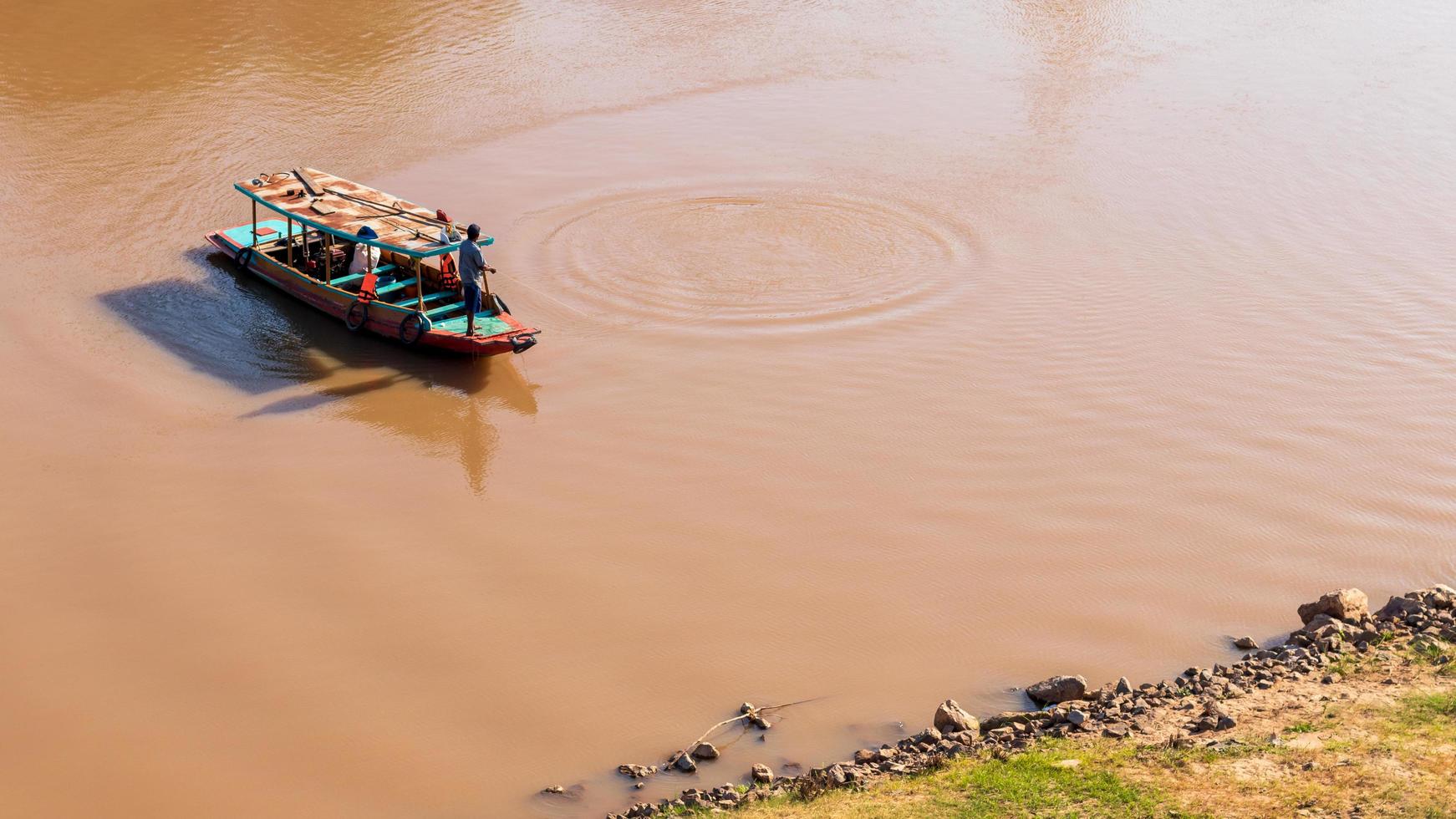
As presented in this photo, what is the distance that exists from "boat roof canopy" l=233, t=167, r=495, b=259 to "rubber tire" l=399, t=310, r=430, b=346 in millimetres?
695

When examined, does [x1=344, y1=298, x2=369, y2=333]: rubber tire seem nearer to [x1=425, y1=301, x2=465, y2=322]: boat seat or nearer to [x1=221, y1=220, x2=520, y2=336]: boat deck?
[x1=221, y1=220, x2=520, y2=336]: boat deck

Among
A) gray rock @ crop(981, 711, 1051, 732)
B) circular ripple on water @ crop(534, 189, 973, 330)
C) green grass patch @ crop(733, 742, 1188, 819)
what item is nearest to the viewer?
green grass patch @ crop(733, 742, 1188, 819)

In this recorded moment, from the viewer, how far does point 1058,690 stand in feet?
30.4

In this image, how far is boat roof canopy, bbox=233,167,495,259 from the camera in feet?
46.7

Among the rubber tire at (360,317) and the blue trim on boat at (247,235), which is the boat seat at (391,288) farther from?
the blue trim on boat at (247,235)

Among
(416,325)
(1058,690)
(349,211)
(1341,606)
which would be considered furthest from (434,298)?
(1341,606)

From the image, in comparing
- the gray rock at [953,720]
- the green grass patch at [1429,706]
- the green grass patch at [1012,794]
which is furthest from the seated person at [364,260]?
the green grass patch at [1429,706]

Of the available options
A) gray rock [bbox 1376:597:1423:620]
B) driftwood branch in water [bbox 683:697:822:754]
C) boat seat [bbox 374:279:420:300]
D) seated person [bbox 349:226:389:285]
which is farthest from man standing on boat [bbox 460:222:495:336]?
gray rock [bbox 1376:597:1423:620]

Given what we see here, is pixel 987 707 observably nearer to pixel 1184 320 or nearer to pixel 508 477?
pixel 508 477

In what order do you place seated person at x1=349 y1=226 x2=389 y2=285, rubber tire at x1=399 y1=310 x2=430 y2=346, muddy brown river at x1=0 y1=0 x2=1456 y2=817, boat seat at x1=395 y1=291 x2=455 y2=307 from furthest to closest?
1. seated person at x1=349 y1=226 x2=389 y2=285
2. boat seat at x1=395 y1=291 x2=455 y2=307
3. rubber tire at x1=399 y1=310 x2=430 y2=346
4. muddy brown river at x1=0 y1=0 x2=1456 y2=817

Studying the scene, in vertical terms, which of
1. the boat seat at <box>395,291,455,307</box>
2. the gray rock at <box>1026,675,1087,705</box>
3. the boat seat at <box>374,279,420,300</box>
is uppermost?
the boat seat at <box>374,279,420,300</box>

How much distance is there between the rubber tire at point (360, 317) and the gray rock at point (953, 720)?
8990mm

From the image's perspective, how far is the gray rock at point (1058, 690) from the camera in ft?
30.2

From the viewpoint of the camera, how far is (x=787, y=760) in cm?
888
